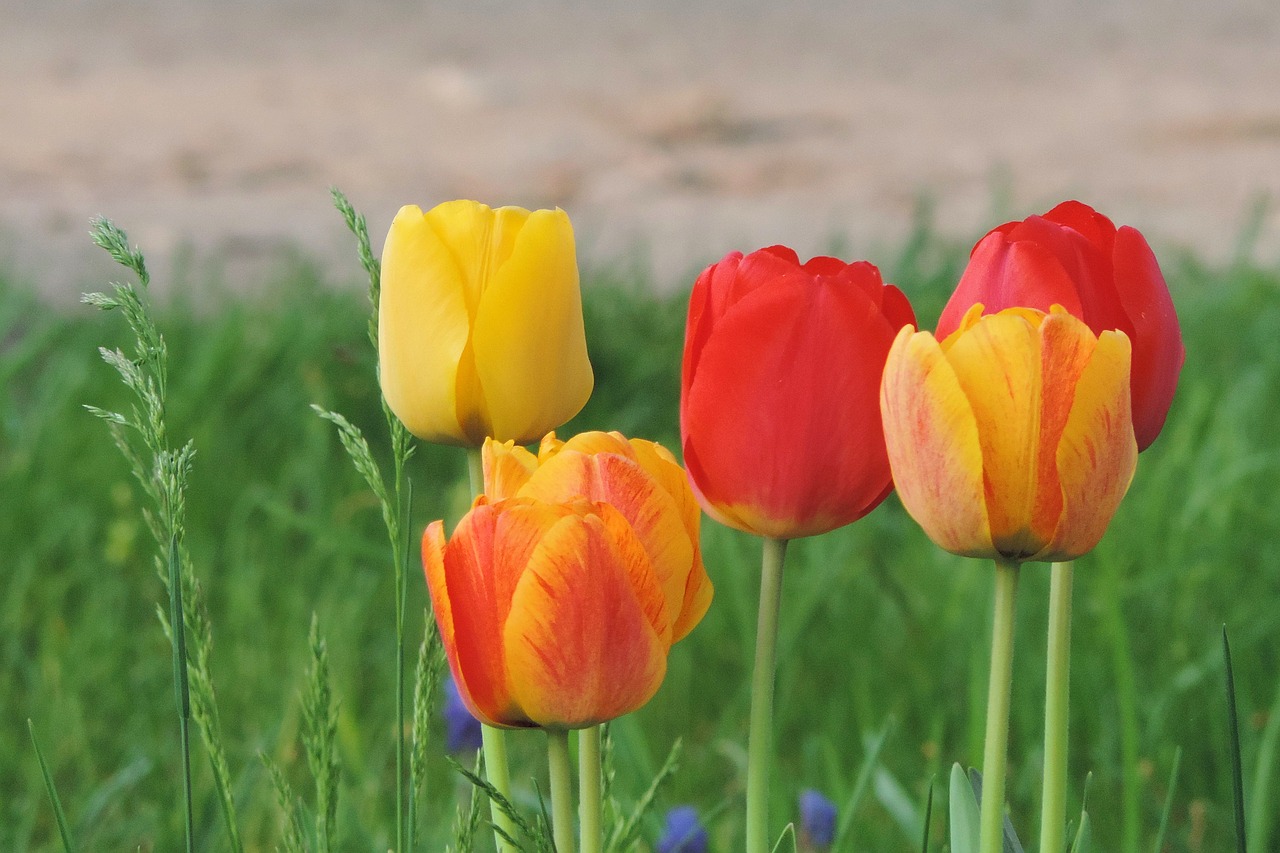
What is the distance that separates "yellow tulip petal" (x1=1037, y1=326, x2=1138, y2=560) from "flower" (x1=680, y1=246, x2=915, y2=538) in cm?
8

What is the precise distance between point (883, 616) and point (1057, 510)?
1.16 metres

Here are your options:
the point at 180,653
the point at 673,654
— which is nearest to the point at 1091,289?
the point at 180,653

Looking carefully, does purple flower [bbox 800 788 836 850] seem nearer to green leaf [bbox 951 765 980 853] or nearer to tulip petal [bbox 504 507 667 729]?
green leaf [bbox 951 765 980 853]

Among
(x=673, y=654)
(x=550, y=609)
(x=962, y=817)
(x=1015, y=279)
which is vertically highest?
(x=1015, y=279)

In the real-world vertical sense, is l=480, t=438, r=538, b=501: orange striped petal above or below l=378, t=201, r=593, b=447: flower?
below

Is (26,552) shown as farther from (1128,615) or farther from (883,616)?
(1128,615)

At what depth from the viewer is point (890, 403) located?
48cm

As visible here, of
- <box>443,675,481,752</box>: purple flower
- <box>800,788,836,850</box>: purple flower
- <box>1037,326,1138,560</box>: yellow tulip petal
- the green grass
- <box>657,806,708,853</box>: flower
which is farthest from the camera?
<box>443,675,481,752</box>: purple flower

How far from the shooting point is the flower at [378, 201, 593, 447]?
1.82 ft

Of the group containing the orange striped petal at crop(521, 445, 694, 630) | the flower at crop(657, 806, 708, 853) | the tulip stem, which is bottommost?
the flower at crop(657, 806, 708, 853)

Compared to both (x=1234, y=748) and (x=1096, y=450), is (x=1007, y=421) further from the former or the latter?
(x=1234, y=748)

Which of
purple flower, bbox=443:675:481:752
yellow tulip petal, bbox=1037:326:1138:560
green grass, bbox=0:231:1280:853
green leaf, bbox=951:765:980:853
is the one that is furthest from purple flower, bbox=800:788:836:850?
yellow tulip petal, bbox=1037:326:1138:560

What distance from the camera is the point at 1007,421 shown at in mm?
484

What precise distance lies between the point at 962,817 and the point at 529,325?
25cm
